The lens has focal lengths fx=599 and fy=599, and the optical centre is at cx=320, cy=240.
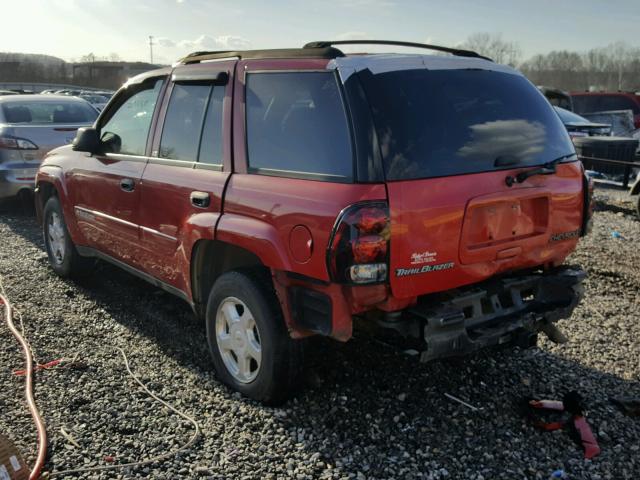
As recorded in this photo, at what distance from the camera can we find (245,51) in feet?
12.1

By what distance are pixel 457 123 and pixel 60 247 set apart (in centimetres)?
435

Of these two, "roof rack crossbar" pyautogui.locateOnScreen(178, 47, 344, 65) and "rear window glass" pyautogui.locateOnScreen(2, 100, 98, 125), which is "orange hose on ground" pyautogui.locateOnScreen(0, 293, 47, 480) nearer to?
"roof rack crossbar" pyautogui.locateOnScreen(178, 47, 344, 65)

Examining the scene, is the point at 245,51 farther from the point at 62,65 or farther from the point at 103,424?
the point at 62,65

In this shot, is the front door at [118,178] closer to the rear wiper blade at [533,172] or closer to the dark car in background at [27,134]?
the rear wiper blade at [533,172]

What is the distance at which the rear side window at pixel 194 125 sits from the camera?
3.69m

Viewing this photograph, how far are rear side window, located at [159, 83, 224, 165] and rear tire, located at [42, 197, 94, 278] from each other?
2.06 meters

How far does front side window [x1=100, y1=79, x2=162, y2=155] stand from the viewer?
4.42 meters

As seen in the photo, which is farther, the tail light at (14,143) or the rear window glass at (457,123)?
the tail light at (14,143)

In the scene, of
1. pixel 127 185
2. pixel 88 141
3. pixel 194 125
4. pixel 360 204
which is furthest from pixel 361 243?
pixel 88 141

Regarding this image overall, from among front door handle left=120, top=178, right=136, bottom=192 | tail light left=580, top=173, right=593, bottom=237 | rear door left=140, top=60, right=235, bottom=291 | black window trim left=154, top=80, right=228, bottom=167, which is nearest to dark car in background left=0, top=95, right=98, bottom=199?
front door handle left=120, top=178, right=136, bottom=192

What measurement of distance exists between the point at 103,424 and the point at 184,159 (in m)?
1.70

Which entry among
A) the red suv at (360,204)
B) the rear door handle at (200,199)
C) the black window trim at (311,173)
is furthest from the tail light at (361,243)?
the rear door handle at (200,199)

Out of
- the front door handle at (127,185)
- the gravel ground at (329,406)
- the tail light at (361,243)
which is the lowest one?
the gravel ground at (329,406)

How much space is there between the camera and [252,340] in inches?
136
